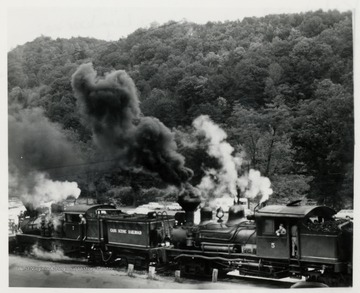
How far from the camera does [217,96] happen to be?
18453 mm

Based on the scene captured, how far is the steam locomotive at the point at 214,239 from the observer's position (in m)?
8.97

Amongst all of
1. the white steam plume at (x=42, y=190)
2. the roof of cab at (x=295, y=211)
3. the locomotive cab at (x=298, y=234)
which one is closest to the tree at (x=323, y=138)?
the roof of cab at (x=295, y=211)

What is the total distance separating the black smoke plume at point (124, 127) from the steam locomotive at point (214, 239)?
138cm

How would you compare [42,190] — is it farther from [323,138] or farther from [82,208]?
[323,138]

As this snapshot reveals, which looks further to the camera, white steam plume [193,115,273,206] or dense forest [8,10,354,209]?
white steam plume [193,115,273,206]

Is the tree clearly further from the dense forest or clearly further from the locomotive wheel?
the locomotive wheel

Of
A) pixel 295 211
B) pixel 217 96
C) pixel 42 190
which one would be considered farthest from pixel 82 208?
pixel 217 96

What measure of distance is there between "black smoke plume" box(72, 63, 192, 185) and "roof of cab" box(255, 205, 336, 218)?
3111 mm

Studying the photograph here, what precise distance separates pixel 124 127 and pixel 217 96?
6294 millimetres

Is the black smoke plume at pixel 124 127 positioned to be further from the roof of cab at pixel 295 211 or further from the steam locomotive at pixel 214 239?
the roof of cab at pixel 295 211

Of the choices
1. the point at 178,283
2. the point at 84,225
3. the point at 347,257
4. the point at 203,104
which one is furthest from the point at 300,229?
the point at 203,104

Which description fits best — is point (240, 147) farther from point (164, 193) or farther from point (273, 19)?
point (273, 19)

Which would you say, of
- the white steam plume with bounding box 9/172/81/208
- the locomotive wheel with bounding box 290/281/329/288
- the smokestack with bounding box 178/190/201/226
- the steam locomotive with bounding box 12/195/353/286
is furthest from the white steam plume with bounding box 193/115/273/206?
the locomotive wheel with bounding box 290/281/329/288

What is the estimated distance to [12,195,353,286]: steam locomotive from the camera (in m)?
8.97
